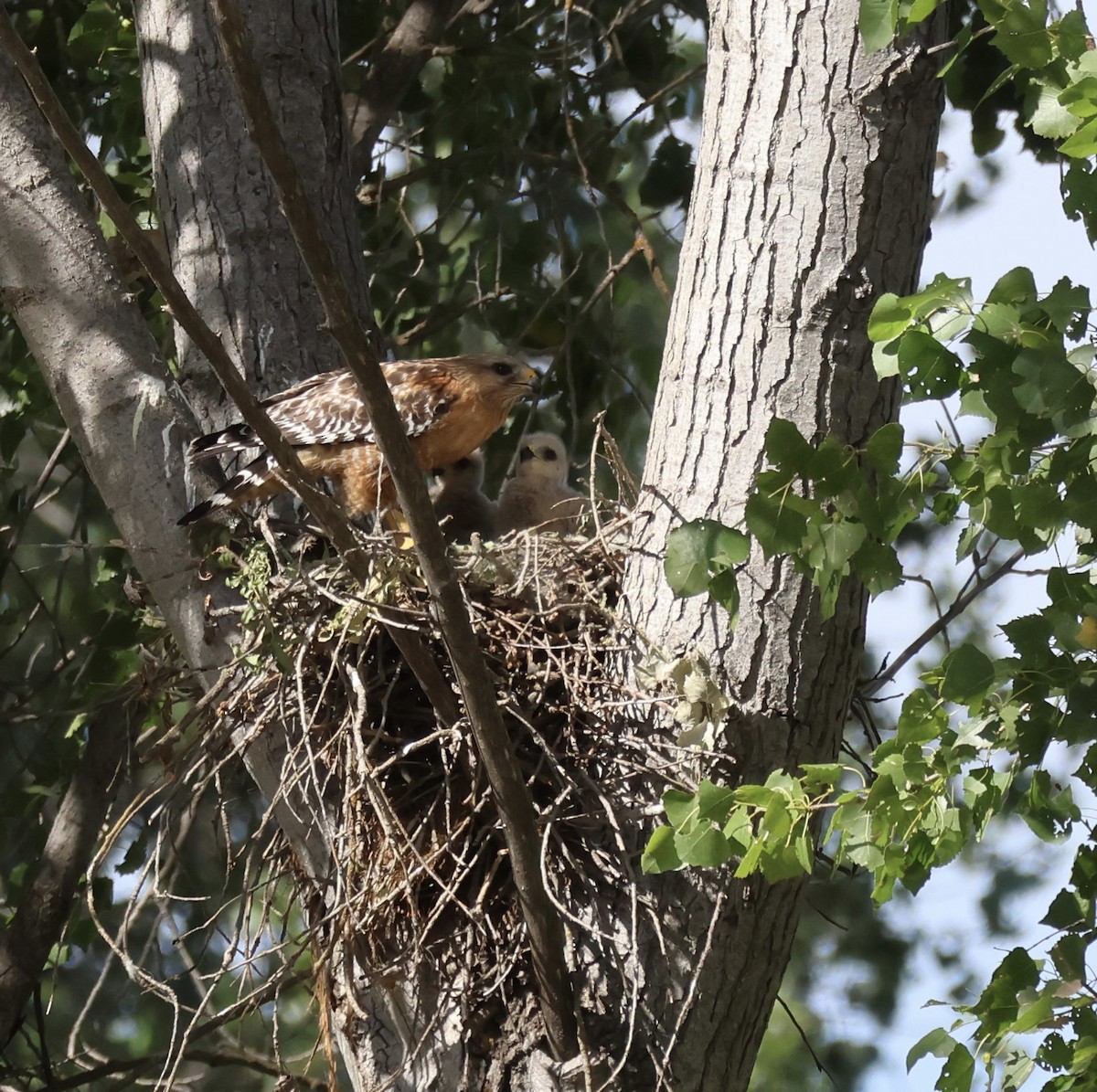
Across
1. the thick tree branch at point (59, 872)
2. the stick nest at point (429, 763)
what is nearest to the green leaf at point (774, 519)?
the stick nest at point (429, 763)

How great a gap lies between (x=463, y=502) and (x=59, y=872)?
1898 millimetres

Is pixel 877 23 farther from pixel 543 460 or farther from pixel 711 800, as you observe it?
pixel 543 460

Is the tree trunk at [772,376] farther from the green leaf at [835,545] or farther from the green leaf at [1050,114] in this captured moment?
the green leaf at [1050,114]

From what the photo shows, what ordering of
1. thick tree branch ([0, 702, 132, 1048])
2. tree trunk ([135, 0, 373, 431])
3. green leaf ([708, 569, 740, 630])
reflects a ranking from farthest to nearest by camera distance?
thick tree branch ([0, 702, 132, 1048])
tree trunk ([135, 0, 373, 431])
green leaf ([708, 569, 740, 630])

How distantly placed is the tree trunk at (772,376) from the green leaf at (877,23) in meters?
0.67

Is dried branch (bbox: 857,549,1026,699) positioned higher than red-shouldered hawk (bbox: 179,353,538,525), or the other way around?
red-shouldered hawk (bbox: 179,353,538,525)

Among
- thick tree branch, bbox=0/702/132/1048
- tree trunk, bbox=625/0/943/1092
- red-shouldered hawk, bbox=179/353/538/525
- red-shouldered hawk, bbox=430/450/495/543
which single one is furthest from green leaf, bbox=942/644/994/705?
thick tree branch, bbox=0/702/132/1048

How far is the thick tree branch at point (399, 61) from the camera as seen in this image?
4.99m

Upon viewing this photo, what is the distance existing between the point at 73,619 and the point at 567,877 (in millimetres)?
2718

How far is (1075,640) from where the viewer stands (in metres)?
→ 2.17

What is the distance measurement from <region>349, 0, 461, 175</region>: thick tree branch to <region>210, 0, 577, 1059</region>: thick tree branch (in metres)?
2.63

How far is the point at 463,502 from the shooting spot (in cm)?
483

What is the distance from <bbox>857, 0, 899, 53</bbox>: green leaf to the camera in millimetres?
2180

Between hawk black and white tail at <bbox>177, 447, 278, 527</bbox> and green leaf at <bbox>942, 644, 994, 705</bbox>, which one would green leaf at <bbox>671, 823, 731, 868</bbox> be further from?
hawk black and white tail at <bbox>177, 447, 278, 527</bbox>
